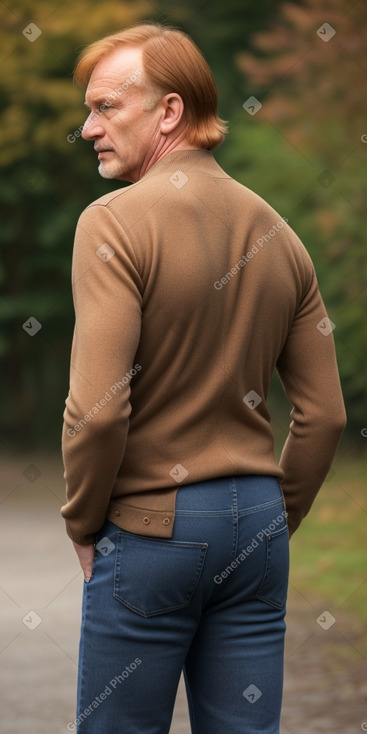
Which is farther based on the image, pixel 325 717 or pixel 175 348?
pixel 325 717

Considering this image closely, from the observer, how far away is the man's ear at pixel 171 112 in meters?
2.38

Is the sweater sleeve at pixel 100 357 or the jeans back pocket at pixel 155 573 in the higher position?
the sweater sleeve at pixel 100 357

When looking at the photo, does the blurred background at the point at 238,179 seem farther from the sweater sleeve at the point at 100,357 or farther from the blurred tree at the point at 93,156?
the sweater sleeve at the point at 100,357

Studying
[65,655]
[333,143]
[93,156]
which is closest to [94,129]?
[65,655]

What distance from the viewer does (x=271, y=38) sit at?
943 cm

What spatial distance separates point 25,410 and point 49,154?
10.7ft

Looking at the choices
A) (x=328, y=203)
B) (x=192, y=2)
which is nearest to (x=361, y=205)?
(x=328, y=203)

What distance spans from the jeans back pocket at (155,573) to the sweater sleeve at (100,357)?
4.4 inches

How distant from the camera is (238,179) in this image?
11.7 metres

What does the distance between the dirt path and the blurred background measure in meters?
0.07

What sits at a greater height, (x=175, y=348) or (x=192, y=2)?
(x=175, y=348)

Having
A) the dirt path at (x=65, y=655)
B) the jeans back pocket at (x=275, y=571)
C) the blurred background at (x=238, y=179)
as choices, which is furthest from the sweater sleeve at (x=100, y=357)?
the blurred background at (x=238, y=179)

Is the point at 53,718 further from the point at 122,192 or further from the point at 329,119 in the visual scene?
the point at 329,119

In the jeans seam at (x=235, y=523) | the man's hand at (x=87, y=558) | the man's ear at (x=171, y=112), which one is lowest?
the jeans seam at (x=235, y=523)
